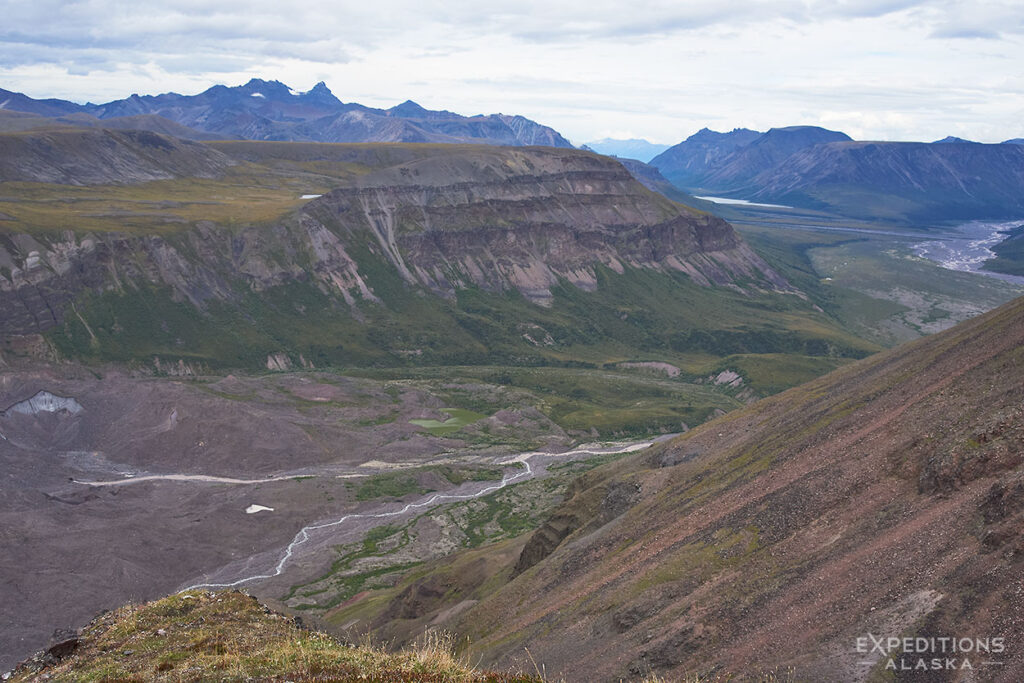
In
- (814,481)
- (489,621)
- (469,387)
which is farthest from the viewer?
(469,387)

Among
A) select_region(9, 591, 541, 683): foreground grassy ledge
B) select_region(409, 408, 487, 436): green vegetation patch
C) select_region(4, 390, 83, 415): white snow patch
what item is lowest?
select_region(409, 408, 487, 436): green vegetation patch

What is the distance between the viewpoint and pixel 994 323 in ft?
171

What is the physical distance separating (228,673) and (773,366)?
173 metres

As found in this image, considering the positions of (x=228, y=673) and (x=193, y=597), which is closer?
(x=228, y=673)

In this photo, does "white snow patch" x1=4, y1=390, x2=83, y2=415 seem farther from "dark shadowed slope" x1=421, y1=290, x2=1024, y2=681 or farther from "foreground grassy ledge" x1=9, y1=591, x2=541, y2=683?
"foreground grassy ledge" x1=9, y1=591, x2=541, y2=683

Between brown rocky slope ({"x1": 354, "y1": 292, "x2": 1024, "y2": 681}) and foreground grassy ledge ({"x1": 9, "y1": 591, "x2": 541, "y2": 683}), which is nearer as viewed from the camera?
foreground grassy ledge ({"x1": 9, "y1": 591, "x2": 541, "y2": 683})

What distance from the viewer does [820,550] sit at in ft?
114

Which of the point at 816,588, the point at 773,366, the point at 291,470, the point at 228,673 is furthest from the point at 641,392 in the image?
the point at 228,673

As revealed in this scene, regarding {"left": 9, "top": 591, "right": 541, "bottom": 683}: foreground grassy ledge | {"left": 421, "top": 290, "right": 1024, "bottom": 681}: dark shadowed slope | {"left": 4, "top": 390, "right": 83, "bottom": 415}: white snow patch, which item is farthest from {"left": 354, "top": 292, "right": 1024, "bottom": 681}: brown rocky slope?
{"left": 4, "top": 390, "right": 83, "bottom": 415}: white snow patch

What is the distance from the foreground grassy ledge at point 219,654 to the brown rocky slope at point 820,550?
433 inches

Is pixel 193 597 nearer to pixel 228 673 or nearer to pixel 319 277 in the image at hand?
pixel 228 673

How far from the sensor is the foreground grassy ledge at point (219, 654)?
23094 mm

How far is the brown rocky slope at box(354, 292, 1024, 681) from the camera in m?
27.6

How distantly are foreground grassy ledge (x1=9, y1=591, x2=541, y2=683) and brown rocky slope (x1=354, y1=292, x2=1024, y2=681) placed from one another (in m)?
11.0
